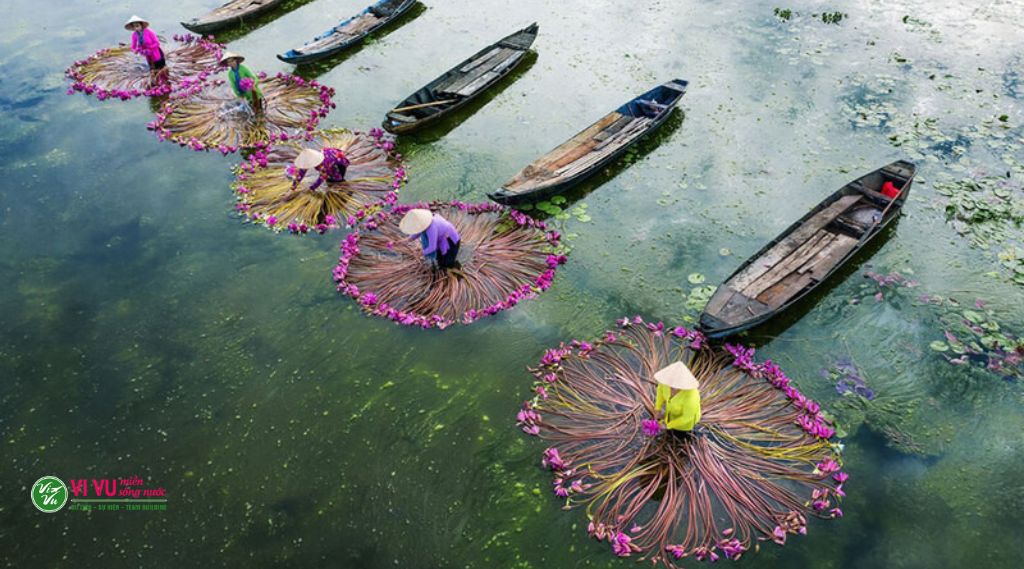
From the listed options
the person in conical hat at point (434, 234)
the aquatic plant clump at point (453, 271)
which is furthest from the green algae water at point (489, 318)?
the person in conical hat at point (434, 234)

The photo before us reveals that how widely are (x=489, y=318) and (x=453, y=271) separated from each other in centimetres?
100

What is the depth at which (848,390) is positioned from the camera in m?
7.54

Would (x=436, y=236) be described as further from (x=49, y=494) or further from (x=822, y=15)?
(x=822, y=15)

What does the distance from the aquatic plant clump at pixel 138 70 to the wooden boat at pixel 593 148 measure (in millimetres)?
8647

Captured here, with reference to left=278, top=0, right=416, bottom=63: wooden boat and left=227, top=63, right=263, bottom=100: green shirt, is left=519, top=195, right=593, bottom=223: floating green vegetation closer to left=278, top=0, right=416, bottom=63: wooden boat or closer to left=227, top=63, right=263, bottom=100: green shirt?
left=227, top=63, right=263, bottom=100: green shirt

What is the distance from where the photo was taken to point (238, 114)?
41.7 ft

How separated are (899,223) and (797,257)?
7.86 feet

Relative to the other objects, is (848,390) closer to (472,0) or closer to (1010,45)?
(1010,45)

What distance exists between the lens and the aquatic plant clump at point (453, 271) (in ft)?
28.7

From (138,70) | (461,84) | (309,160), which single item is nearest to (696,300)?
(309,160)

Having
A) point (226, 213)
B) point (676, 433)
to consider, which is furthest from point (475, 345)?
point (226, 213)

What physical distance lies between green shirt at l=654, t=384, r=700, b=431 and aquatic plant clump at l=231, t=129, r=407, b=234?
6.12m

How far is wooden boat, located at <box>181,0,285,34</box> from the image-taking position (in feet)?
49.8

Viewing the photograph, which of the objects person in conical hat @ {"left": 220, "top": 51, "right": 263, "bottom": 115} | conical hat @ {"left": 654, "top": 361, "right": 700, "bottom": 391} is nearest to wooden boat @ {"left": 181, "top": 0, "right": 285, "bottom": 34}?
person in conical hat @ {"left": 220, "top": 51, "right": 263, "bottom": 115}
